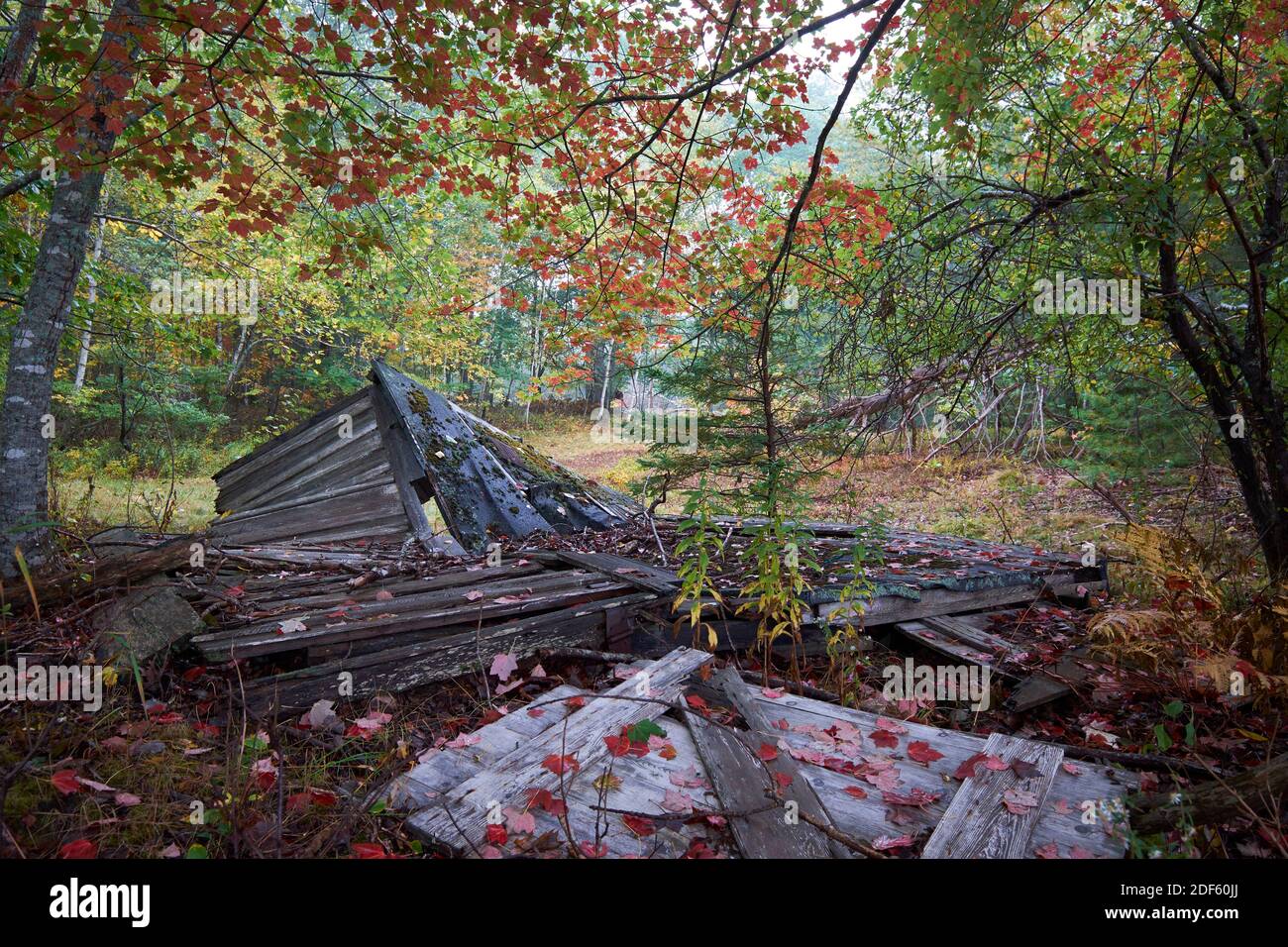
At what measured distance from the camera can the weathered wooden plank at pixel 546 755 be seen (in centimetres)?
243

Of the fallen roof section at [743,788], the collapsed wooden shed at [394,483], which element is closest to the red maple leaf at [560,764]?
the fallen roof section at [743,788]

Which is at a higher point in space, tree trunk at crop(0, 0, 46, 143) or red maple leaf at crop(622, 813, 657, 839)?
tree trunk at crop(0, 0, 46, 143)

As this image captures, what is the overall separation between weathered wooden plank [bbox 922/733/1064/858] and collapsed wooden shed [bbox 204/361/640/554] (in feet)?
16.1

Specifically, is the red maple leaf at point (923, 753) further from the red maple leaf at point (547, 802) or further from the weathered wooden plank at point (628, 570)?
the weathered wooden plank at point (628, 570)

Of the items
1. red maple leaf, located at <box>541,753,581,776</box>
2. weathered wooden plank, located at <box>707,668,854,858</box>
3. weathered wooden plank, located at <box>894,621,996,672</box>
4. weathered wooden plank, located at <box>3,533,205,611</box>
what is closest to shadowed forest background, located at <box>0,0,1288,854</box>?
weathered wooden plank, located at <box>3,533,205,611</box>

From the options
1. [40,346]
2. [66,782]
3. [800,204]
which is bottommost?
[66,782]

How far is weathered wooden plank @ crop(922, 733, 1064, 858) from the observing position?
7.91ft

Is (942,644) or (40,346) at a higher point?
(40,346)

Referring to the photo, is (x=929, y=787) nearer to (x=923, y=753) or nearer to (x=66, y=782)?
(x=923, y=753)

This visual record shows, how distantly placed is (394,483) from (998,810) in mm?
6500

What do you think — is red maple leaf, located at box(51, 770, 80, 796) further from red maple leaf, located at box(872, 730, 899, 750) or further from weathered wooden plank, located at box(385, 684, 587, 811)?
red maple leaf, located at box(872, 730, 899, 750)

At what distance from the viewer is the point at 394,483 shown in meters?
7.24

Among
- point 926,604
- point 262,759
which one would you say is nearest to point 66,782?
point 262,759
